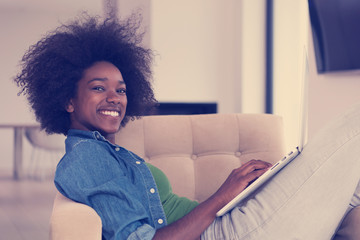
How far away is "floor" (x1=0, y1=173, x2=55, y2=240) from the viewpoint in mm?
3090

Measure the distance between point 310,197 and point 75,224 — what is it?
58 cm

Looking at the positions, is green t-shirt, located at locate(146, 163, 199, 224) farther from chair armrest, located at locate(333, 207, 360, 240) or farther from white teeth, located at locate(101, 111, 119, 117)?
chair armrest, located at locate(333, 207, 360, 240)

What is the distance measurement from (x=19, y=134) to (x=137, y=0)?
2632 mm

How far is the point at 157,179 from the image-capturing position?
1.45 metres

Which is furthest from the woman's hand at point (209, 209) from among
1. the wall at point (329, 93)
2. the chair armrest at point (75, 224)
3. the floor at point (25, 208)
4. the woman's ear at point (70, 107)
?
the floor at point (25, 208)

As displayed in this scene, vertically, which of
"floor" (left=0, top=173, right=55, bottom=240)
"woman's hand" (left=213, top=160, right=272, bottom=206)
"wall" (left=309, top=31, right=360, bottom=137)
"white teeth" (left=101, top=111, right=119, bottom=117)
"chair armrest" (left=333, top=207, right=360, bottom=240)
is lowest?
"floor" (left=0, top=173, right=55, bottom=240)

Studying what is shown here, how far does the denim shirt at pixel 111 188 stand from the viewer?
3.75 ft

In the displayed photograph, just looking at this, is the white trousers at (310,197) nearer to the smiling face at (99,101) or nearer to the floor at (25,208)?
the smiling face at (99,101)

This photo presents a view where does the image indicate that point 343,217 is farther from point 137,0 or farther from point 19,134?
point 19,134

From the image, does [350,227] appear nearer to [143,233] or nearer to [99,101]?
[143,233]

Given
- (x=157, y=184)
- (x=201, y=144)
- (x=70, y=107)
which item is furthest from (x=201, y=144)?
(x=70, y=107)

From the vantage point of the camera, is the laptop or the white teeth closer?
the laptop

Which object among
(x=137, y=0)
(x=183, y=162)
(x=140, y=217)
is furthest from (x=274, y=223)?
(x=137, y=0)

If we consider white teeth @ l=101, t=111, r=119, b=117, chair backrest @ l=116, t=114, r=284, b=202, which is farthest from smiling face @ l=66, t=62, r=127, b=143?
chair backrest @ l=116, t=114, r=284, b=202
